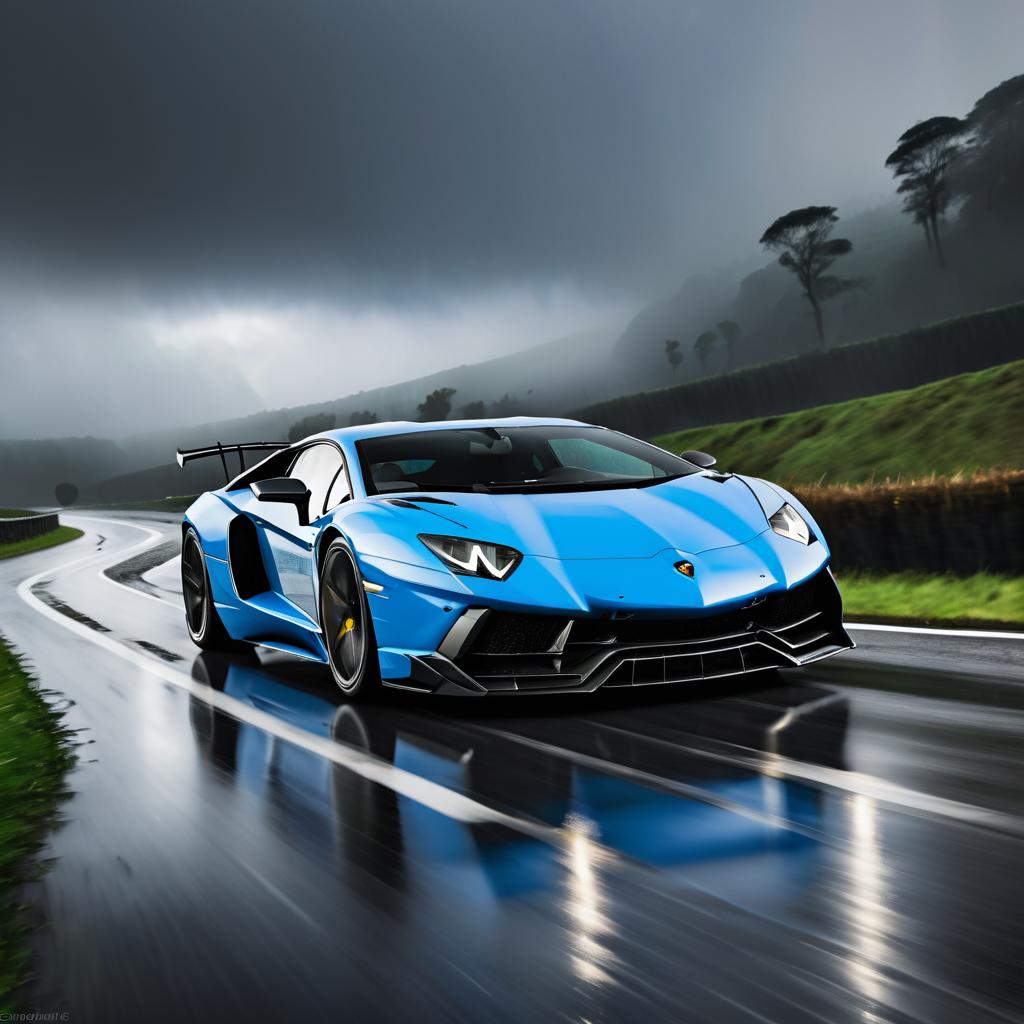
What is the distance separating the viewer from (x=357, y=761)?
4562 millimetres

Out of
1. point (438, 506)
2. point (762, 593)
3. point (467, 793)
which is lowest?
point (467, 793)

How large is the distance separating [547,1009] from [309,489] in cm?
457

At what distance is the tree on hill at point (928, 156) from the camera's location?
108 meters

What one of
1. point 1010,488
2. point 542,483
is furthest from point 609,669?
point 1010,488

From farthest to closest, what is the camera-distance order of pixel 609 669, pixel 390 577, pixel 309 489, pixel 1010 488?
1. pixel 1010 488
2. pixel 309 489
3. pixel 390 577
4. pixel 609 669

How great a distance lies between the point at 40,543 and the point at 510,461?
→ 26900 mm

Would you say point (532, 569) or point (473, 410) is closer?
point (532, 569)

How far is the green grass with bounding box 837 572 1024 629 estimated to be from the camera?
25.3ft

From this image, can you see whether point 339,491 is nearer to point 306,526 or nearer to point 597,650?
point 306,526

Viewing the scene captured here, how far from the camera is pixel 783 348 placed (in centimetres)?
19900

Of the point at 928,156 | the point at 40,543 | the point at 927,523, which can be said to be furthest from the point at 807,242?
the point at 927,523

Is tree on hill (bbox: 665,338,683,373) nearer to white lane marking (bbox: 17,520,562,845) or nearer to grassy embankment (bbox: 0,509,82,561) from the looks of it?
grassy embankment (bbox: 0,509,82,561)

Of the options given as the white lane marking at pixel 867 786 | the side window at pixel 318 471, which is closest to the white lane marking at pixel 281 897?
the white lane marking at pixel 867 786

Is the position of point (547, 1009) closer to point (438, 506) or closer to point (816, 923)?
point (816, 923)
